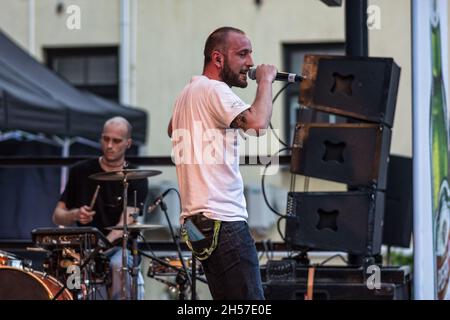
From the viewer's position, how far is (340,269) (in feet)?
25.8

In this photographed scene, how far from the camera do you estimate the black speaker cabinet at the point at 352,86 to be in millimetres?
7910

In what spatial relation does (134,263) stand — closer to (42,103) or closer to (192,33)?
(42,103)

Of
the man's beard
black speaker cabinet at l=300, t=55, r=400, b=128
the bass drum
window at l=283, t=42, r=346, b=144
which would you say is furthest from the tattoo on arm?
window at l=283, t=42, r=346, b=144

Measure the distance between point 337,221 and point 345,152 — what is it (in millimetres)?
473

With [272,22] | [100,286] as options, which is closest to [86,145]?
[272,22]

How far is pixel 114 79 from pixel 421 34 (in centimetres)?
911

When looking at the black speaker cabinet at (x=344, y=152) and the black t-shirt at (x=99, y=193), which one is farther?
the black t-shirt at (x=99, y=193)

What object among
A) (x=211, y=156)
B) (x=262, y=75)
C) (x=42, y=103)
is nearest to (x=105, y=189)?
(x=211, y=156)

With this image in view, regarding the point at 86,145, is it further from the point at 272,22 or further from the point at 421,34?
the point at 421,34

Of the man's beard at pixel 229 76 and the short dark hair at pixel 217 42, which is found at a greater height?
the short dark hair at pixel 217 42

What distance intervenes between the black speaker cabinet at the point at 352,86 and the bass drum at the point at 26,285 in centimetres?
215

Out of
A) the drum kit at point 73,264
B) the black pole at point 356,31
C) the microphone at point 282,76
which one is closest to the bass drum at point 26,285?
the drum kit at point 73,264

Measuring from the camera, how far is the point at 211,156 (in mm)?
5520

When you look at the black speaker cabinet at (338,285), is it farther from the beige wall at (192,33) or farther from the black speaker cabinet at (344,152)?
the beige wall at (192,33)
